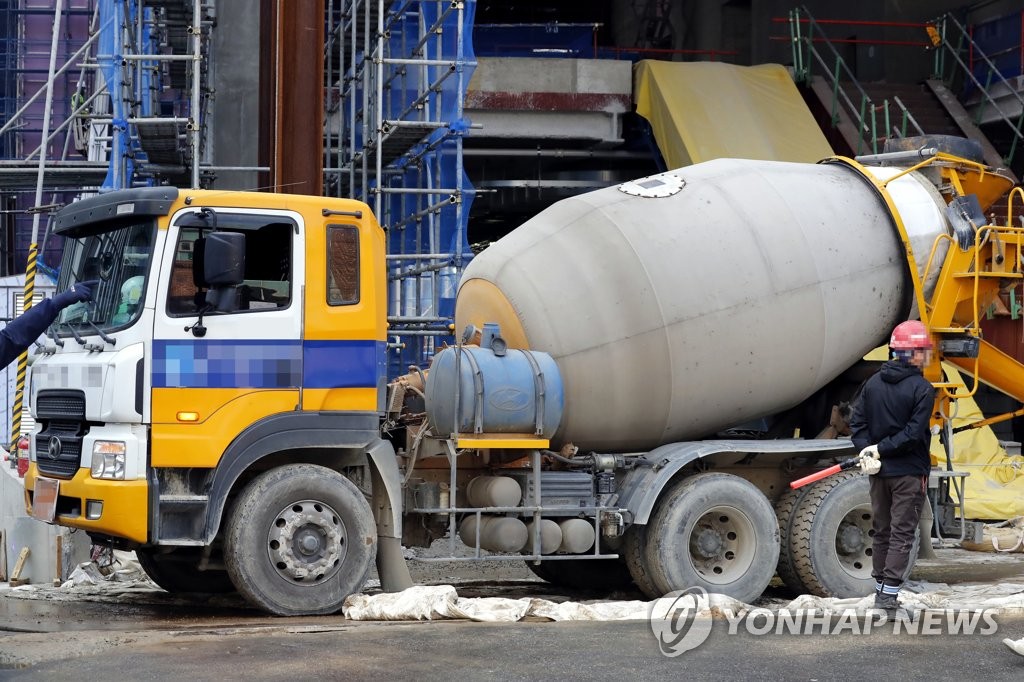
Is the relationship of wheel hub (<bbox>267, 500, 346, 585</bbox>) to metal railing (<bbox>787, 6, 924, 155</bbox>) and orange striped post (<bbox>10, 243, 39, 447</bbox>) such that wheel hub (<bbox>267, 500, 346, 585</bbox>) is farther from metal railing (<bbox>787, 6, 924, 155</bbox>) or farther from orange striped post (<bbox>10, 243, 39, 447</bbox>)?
metal railing (<bbox>787, 6, 924, 155</bbox>)

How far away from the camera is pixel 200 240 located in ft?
29.9

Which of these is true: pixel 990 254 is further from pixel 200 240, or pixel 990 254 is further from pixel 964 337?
pixel 200 240

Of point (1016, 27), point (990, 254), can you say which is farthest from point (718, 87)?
point (990, 254)

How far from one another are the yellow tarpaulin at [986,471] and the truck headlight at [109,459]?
31.2ft

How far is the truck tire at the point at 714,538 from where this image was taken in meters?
10.3

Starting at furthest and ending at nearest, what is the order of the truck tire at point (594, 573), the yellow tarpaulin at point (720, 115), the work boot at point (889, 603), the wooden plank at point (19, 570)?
the yellow tarpaulin at point (720, 115) → the truck tire at point (594, 573) → the wooden plank at point (19, 570) → the work boot at point (889, 603)

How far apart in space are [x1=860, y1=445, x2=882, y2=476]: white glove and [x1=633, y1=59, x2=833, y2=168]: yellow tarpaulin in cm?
1253

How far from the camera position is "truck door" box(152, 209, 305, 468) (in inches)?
358

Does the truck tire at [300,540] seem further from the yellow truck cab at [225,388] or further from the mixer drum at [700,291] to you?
the mixer drum at [700,291]

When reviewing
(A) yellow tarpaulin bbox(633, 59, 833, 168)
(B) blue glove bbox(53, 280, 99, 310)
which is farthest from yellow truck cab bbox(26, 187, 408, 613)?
(A) yellow tarpaulin bbox(633, 59, 833, 168)

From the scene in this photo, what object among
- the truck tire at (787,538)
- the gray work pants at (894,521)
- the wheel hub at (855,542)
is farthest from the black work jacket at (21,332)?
the wheel hub at (855,542)

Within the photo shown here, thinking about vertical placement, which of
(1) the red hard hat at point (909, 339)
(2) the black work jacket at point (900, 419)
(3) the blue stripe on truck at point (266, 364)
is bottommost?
(2) the black work jacket at point (900, 419)

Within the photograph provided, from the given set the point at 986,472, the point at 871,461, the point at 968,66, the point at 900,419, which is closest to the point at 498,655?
the point at 871,461

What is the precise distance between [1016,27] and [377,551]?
1779cm
